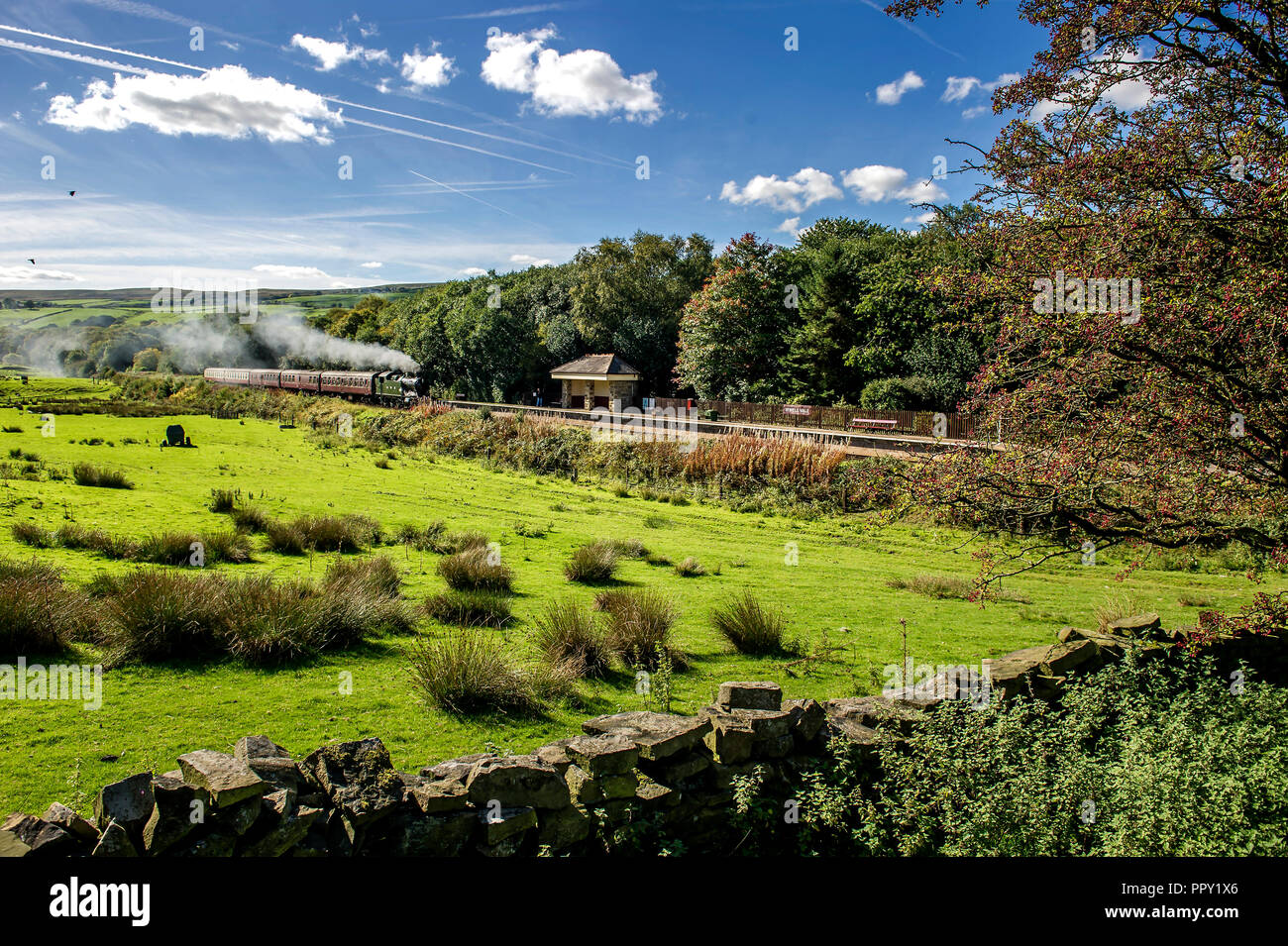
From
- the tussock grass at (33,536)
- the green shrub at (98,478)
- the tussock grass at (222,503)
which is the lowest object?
the tussock grass at (33,536)

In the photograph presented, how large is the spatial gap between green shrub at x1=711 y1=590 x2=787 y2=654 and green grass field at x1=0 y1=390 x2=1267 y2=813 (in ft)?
0.80

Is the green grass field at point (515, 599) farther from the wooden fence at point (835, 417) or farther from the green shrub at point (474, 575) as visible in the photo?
the wooden fence at point (835, 417)

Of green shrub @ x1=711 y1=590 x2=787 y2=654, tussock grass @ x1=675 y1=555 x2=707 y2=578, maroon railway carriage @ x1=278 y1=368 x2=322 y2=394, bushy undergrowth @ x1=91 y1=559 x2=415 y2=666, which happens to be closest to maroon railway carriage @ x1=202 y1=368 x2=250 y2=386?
maroon railway carriage @ x1=278 y1=368 x2=322 y2=394

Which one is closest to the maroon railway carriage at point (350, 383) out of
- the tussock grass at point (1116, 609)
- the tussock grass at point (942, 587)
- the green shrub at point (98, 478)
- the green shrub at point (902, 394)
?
the green shrub at point (98, 478)

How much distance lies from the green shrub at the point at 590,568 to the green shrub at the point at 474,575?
4.00 ft

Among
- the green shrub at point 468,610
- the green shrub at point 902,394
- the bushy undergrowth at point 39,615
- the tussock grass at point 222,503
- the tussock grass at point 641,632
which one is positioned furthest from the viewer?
the green shrub at point 902,394

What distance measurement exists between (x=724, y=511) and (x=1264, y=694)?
1593cm

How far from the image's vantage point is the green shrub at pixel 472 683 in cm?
680

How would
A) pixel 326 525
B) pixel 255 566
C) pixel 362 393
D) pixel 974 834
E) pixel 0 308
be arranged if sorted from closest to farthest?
pixel 974 834 < pixel 255 566 < pixel 326 525 < pixel 362 393 < pixel 0 308

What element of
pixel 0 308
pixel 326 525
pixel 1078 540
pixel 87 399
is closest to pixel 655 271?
pixel 87 399

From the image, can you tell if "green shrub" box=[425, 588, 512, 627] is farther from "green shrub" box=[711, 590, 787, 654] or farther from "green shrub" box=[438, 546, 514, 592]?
"green shrub" box=[711, 590, 787, 654]

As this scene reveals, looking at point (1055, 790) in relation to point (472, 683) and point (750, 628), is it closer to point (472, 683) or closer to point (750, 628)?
point (750, 628)

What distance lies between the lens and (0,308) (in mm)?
114688
